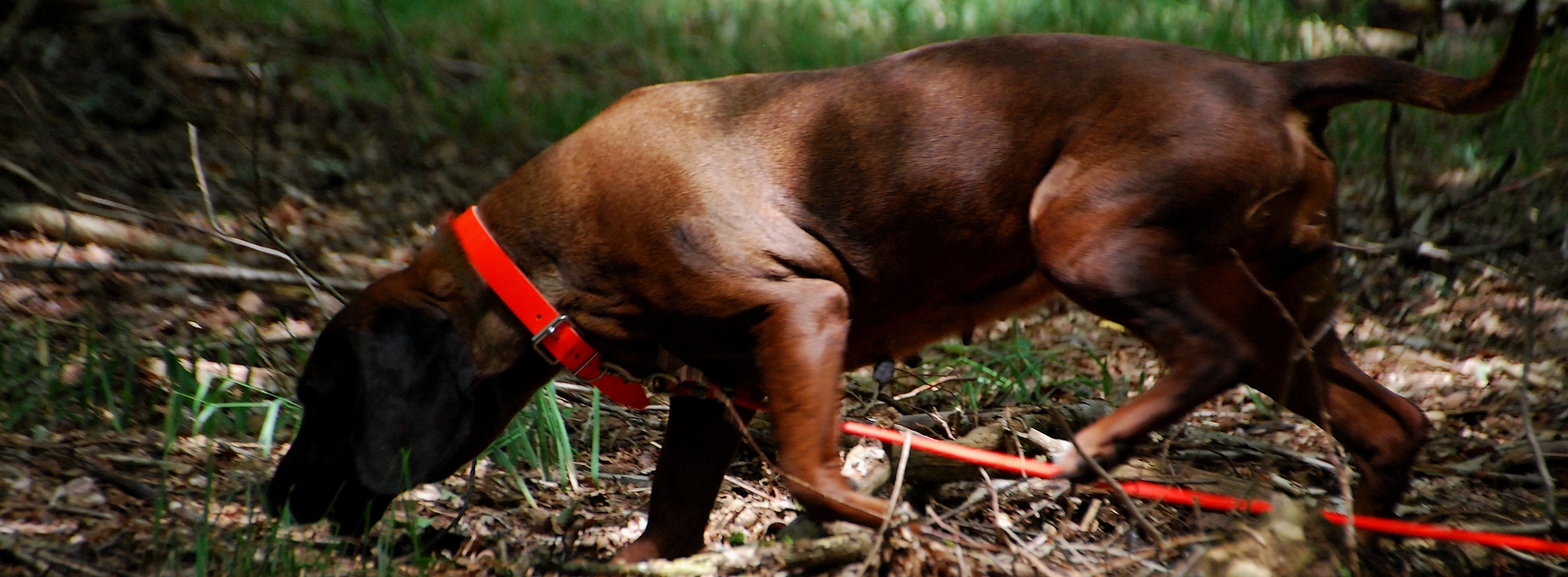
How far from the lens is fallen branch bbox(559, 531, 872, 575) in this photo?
2398 millimetres

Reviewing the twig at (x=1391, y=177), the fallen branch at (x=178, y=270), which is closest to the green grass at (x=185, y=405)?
the fallen branch at (x=178, y=270)

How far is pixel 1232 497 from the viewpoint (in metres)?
2.81

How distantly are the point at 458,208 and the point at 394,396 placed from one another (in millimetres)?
3316

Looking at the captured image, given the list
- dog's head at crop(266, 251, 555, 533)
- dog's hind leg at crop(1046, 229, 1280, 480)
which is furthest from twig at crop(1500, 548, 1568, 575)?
dog's head at crop(266, 251, 555, 533)

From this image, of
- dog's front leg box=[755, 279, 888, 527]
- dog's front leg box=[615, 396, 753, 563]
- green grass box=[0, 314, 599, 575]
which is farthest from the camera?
green grass box=[0, 314, 599, 575]

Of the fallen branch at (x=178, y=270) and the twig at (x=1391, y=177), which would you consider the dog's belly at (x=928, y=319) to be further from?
the fallen branch at (x=178, y=270)

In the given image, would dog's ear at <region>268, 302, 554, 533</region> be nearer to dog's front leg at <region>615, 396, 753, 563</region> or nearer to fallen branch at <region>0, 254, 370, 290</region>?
dog's front leg at <region>615, 396, 753, 563</region>

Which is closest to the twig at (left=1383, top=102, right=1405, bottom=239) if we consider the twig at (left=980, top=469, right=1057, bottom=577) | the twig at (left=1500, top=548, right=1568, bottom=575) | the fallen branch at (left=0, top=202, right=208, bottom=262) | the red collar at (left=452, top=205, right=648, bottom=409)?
the twig at (left=1500, top=548, right=1568, bottom=575)

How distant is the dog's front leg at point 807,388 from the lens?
2.58m

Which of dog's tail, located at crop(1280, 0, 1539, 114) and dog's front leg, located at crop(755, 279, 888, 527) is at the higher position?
dog's tail, located at crop(1280, 0, 1539, 114)

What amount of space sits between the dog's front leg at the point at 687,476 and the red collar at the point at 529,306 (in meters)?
0.29

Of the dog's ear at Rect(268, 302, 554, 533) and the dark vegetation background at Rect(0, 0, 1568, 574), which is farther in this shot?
the dark vegetation background at Rect(0, 0, 1568, 574)

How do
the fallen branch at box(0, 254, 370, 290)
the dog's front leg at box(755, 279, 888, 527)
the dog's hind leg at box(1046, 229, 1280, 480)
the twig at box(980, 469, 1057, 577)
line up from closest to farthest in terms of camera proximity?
the twig at box(980, 469, 1057, 577)
the dog's hind leg at box(1046, 229, 1280, 480)
the dog's front leg at box(755, 279, 888, 527)
the fallen branch at box(0, 254, 370, 290)

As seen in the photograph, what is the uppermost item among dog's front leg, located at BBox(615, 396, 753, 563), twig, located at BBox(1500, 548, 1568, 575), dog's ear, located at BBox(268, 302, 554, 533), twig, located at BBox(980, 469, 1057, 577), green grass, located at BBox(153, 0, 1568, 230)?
green grass, located at BBox(153, 0, 1568, 230)
